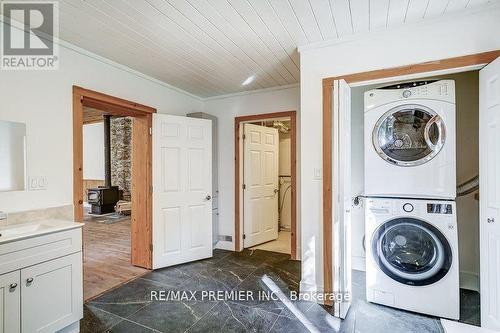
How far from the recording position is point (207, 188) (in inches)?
143

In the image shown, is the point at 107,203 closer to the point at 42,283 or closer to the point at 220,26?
the point at 42,283

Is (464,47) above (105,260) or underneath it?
above

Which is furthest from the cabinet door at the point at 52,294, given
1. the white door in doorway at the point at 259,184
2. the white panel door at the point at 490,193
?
the white panel door at the point at 490,193

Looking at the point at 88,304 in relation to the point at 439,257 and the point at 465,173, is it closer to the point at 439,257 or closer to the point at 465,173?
the point at 439,257

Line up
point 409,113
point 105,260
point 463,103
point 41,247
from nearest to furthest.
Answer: point 41,247 → point 409,113 → point 463,103 → point 105,260

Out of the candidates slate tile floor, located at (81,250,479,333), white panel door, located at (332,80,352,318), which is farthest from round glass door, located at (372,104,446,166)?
slate tile floor, located at (81,250,479,333)

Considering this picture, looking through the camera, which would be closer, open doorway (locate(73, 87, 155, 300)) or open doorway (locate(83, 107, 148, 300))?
open doorway (locate(73, 87, 155, 300))

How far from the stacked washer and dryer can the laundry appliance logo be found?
9.07 ft

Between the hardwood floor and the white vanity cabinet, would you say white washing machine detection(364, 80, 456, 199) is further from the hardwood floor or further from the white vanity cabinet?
the hardwood floor

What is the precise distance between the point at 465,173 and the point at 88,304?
3912mm

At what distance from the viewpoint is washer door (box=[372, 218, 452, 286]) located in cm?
209

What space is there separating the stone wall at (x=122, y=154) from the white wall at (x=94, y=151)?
2.12 feet

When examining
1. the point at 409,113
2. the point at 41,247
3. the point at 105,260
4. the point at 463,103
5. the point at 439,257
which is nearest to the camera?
the point at 41,247

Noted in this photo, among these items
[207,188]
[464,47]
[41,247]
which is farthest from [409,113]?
[41,247]
